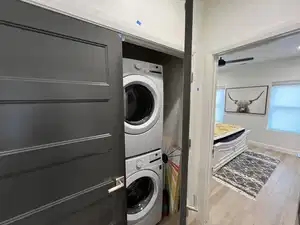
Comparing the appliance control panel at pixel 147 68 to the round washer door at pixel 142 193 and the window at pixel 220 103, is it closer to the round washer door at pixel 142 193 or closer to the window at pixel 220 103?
the round washer door at pixel 142 193

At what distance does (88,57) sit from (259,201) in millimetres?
2993

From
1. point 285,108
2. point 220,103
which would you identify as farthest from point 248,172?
point 220,103

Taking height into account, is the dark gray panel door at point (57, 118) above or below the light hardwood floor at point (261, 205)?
above

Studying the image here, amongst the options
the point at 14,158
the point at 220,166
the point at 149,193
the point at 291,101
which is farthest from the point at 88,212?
the point at 291,101

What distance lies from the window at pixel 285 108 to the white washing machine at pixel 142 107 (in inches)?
182

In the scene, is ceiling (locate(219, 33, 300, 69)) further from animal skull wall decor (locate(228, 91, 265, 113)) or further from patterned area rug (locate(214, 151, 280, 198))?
patterned area rug (locate(214, 151, 280, 198))

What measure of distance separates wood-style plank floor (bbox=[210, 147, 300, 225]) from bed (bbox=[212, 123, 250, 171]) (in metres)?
0.58

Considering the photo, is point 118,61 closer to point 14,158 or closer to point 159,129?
point 14,158

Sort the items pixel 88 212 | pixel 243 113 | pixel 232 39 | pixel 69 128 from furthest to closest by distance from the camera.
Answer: pixel 243 113
pixel 232 39
pixel 88 212
pixel 69 128

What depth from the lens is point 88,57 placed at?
94cm

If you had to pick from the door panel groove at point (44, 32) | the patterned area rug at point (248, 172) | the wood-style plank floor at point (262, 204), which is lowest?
the wood-style plank floor at point (262, 204)

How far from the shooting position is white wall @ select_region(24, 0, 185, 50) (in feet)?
2.97

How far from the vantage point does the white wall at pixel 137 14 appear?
906mm

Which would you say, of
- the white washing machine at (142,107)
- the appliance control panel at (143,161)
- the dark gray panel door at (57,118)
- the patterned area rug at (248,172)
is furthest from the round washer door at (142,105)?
the patterned area rug at (248,172)
